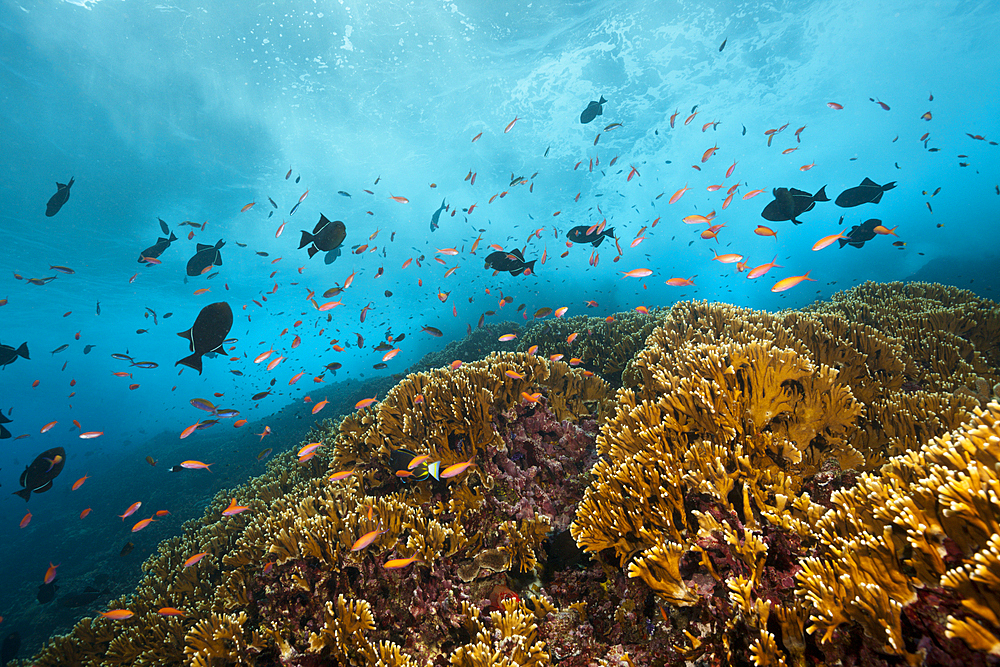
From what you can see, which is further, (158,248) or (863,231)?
(158,248)

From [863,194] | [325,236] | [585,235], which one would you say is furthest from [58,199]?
[863,194]

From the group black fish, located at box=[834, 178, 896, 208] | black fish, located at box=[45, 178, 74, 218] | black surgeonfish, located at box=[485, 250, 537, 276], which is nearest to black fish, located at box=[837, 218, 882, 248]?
black fish, located at box=[834, 178, 896, 208]

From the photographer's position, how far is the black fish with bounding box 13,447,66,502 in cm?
468

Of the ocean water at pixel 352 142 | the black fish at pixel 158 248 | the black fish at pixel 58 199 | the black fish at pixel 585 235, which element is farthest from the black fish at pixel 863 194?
the black fish at pixel 58 199

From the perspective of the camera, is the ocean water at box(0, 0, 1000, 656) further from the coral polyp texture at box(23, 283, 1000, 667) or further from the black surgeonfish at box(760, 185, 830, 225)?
the coral polyp texture at box(23, 283, 1000, 667)

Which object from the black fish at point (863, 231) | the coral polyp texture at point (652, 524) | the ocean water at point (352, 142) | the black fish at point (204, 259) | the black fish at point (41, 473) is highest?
the ocean water at point (352, 142)

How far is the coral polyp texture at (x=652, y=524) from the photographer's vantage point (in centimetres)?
162

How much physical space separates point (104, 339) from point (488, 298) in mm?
61696

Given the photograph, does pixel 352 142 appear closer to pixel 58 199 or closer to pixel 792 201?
pixel 58 199

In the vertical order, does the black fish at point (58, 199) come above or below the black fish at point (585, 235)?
above

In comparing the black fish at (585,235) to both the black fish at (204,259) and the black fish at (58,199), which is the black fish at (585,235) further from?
the black fish at (58,199)

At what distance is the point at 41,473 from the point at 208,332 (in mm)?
4130

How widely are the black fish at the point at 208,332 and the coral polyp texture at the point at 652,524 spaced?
1.87 metres

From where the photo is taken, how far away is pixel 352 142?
24031 millimetres
